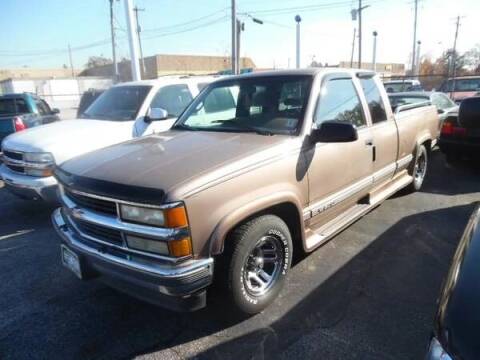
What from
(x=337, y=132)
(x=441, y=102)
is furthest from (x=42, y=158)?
(x=441, y=102)

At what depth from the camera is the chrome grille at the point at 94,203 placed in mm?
2572

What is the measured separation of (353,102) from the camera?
4.11 m

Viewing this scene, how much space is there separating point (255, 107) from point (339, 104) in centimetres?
87

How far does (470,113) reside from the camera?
258cm

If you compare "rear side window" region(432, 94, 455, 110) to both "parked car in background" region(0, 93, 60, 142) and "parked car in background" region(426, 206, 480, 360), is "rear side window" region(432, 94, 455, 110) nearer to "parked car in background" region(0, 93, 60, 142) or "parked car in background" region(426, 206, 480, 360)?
"parked car in background" region(426, 206, 480, 360)

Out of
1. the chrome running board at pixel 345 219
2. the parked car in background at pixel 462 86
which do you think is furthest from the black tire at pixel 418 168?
the parked car in background at pixel 462 86

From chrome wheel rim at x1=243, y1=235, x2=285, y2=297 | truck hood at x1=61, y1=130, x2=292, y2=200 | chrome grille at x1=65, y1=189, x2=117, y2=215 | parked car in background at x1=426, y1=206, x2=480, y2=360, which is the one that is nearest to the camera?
parked car in background at x1=426, y1=206, x2=480, y2=360

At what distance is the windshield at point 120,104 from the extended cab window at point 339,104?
11.6 ft

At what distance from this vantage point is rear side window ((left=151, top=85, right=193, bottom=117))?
21.2 feet

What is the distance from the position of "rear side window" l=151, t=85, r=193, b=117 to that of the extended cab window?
3.34 metres

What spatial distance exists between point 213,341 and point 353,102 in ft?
9.33

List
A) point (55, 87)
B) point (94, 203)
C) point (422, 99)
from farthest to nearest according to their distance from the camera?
1. point (55, 87)
2. point (422, 99)
3. point (94, 203)

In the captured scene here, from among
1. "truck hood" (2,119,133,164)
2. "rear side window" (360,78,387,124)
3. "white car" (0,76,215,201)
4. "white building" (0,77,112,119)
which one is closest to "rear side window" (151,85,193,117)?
"white car" (0,76,215,201)

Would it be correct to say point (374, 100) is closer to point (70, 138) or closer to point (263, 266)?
point (263, 266)
